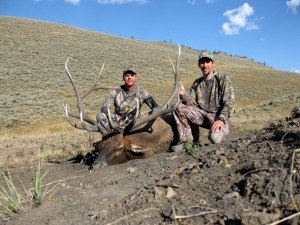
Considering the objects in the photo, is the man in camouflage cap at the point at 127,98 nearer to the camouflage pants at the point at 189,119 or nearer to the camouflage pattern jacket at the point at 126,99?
the camouflage pattern jacket at the point at 126,99

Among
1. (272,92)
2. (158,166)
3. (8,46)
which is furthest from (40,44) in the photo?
(158,166)

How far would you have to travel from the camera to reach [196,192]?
3.39m

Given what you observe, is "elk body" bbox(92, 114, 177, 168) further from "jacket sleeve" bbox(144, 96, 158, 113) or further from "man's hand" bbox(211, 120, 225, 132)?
"man's hand" bbox(211, 120, 225, 132)

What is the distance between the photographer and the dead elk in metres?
5.69

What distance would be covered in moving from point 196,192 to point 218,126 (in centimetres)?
258

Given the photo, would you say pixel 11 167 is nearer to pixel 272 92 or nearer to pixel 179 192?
pixel 179 192

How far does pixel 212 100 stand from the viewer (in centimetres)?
A: 638

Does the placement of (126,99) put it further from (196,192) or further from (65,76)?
(65,76)

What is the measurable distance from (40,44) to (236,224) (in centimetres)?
4706

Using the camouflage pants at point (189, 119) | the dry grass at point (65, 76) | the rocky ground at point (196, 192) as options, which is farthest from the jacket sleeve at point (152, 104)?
the dry grass at point (65, 76)

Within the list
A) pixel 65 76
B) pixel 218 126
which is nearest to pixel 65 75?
pixel 65 76

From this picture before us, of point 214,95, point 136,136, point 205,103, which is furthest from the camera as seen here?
point 205,103

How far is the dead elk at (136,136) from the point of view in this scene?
5691 mm

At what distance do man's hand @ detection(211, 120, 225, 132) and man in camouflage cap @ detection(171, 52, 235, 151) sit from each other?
151 millimetres
